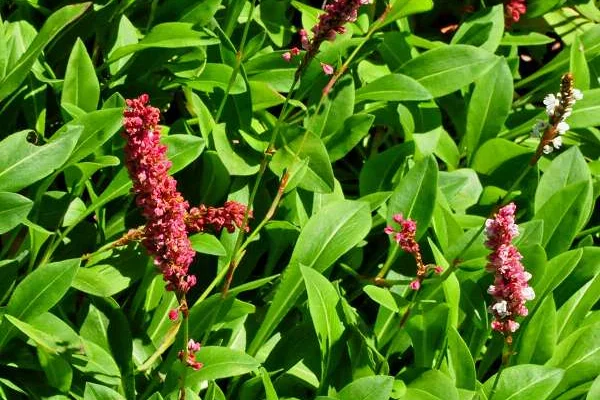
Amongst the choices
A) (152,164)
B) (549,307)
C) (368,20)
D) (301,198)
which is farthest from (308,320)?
(368,20)

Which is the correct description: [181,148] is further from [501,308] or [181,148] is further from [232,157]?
[501,308]

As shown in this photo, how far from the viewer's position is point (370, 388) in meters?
2.04

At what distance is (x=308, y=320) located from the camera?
2297 millimetres

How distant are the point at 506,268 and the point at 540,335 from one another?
1.60ft

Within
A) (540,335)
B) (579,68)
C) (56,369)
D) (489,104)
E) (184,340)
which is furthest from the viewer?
(579,68)

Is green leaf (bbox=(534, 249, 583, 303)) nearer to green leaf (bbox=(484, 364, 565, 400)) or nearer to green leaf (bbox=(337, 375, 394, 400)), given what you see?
green leaf (bbox=(484, 364, 565, 400))

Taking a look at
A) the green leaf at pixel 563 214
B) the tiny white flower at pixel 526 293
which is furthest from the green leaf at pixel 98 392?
the green leaf at pixel 563 214

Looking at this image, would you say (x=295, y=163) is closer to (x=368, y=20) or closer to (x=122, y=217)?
(x=122, y=217)

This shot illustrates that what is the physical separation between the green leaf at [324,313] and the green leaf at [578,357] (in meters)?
0.51

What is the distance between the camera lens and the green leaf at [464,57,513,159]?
2846mm

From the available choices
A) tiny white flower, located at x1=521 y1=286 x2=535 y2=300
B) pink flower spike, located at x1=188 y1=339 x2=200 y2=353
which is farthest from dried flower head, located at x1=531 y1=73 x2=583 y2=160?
pink flower spike, located at x1=188 y1=339 x2=200 y2=353

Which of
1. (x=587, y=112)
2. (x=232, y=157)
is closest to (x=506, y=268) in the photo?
(x=232, y=157)

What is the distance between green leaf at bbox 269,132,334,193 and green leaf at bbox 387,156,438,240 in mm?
180

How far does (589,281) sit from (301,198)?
0.71 meters
